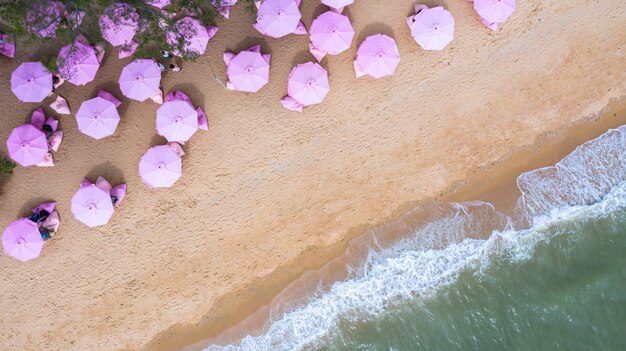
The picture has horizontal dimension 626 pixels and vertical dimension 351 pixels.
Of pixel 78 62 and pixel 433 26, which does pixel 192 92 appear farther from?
pixel 433 26

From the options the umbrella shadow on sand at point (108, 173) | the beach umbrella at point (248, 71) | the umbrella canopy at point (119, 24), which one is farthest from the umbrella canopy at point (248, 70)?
the umbrella shadow on sand at point (108, 173)

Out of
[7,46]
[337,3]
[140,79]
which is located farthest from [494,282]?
[7,46]

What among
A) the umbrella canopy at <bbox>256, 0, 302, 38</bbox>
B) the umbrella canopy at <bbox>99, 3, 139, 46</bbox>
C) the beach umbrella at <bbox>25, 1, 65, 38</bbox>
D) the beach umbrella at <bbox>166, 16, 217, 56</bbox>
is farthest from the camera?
the umbrella canopy at <bbox>256, 0, 302, 38</bbox>

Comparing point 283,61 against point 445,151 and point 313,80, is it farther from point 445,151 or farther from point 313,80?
point 445,151

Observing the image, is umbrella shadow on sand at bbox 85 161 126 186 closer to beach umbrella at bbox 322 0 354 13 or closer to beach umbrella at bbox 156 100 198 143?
beach umbrella at bbox 156 100 198 143

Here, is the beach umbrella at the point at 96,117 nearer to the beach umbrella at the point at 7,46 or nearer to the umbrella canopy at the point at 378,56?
the beach umbrella at the point at 7,46

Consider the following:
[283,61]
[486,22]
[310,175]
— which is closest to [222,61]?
[283,61]

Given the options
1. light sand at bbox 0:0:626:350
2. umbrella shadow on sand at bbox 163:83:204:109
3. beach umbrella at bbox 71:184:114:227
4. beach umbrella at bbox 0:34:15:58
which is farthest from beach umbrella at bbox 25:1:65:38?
beach umbrella at bbox 71:184:114:227
